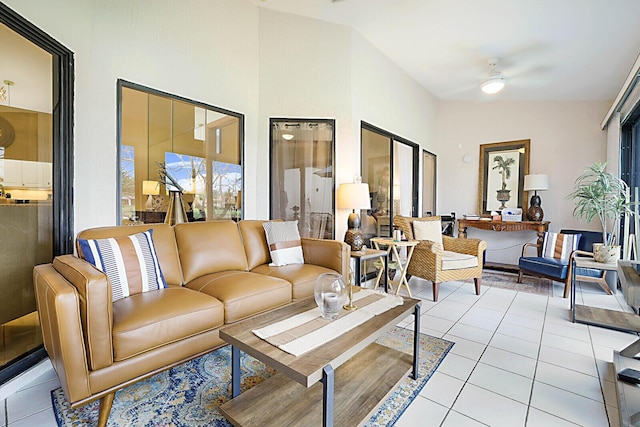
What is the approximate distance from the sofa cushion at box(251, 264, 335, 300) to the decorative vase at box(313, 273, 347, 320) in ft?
2.66

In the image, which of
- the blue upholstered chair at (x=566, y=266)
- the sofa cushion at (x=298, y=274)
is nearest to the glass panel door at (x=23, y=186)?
the sofa cushion at (x=298, y=274)

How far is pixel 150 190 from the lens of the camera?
2.74 m

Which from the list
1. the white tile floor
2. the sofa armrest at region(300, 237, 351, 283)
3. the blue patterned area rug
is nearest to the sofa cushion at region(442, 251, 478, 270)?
the white tile floor

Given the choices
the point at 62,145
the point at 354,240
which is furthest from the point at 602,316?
the point at 62,145

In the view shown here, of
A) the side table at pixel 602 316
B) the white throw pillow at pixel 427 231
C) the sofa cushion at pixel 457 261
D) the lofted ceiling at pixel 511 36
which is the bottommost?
the side table at pixel 602 316

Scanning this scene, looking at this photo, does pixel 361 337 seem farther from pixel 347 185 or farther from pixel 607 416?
pixel 347 185

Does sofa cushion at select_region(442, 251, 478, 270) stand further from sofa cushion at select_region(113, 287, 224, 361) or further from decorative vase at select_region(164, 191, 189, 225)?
decorative vase at select_region(164, 191, 189, 225)

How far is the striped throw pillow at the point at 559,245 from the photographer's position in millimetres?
3814

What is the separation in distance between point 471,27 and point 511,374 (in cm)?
335

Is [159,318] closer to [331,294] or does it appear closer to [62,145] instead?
[331,294]

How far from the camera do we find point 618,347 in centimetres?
227

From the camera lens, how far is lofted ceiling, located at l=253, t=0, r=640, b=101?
111 inches

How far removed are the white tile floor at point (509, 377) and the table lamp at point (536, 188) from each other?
1.74 m

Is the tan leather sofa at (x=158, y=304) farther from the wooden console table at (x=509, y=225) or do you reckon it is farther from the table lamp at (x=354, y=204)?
the wooden console table at (x=509, y=225)
